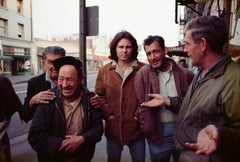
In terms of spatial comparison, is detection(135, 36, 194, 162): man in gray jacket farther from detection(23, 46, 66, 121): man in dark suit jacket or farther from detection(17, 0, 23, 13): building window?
detection(17, 0, 23, 13): building window


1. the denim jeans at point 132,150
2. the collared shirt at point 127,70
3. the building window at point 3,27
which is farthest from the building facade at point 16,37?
the denim jeans at point 132,150

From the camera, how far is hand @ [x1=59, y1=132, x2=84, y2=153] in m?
2.15

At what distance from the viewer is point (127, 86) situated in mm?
2932

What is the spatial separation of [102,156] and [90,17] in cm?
270

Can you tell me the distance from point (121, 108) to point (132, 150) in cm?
54

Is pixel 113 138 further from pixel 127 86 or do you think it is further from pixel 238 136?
pixel 238 136

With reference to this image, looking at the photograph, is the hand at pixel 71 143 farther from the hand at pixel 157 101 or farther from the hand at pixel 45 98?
the hand at pixel 157 101

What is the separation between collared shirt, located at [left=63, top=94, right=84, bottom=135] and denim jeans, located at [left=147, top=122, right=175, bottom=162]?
3.09 feet

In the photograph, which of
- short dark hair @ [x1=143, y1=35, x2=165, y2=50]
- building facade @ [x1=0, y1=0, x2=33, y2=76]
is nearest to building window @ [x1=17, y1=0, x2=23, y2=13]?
building facade @ [x1=0, y1=0, x2=33, y2=76]

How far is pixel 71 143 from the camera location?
85.0 inches

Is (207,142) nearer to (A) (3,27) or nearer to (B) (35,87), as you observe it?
(B) (35,87)

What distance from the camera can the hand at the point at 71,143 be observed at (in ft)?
7.06

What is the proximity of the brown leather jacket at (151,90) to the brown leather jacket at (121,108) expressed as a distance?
0.57ft

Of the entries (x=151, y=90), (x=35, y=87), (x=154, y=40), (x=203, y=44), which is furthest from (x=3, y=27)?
(x=203, y=44)
